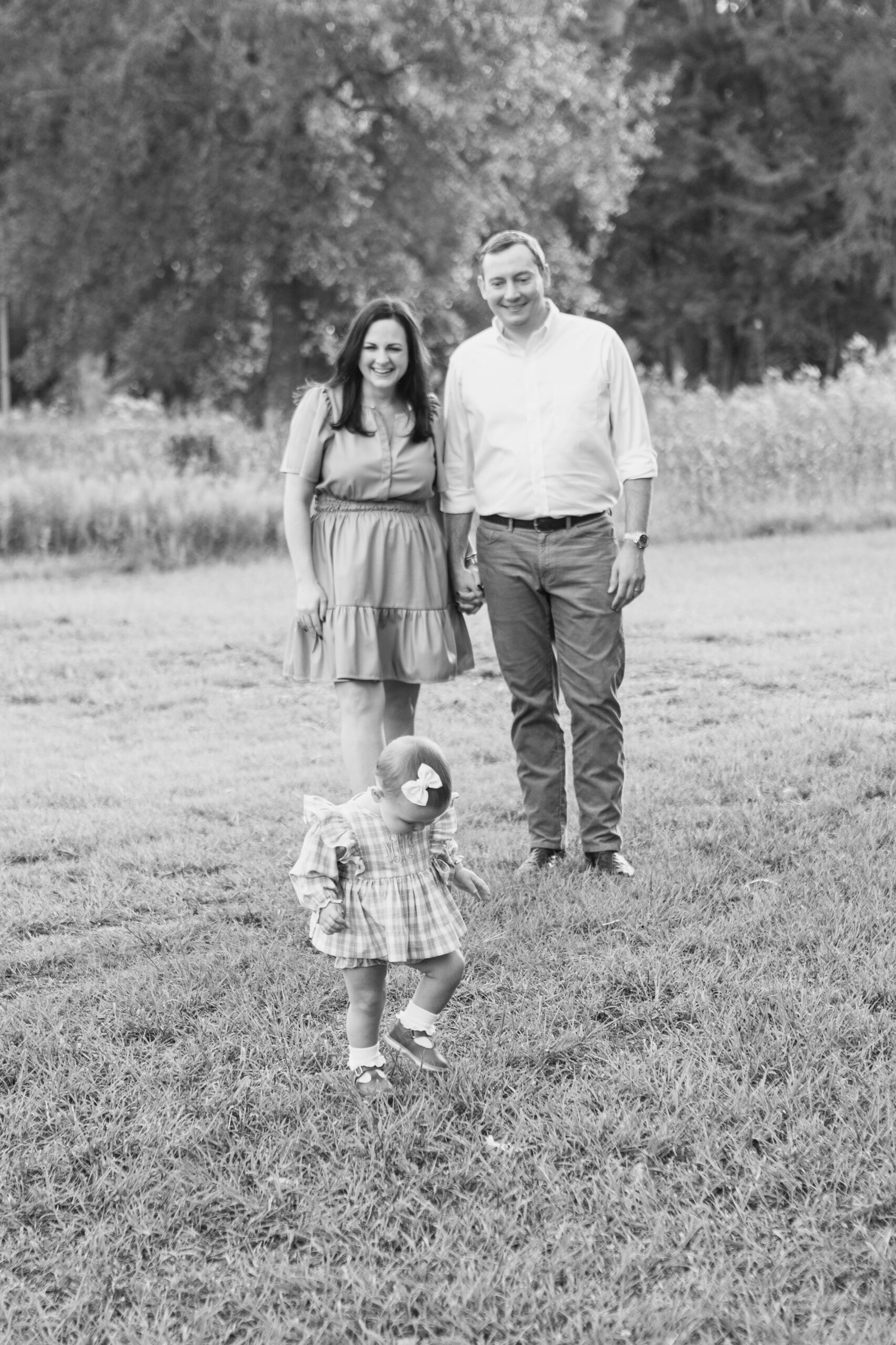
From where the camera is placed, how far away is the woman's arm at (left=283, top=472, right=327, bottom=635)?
4.41 metres

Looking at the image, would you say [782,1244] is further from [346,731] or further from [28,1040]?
[346,731]

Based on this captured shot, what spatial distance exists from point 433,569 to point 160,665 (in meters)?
4.43

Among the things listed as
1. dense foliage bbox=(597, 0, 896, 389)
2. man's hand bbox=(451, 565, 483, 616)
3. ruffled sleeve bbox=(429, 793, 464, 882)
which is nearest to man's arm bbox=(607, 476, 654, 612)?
man's hand bbox=(451, 565, 483, 616)

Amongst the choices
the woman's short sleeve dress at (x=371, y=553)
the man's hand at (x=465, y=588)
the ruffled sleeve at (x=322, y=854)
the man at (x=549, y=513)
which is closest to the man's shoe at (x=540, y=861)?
the man at (x=549, y=513)

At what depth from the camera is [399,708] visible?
4660mm

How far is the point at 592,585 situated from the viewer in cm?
447

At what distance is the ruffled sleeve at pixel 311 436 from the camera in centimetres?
436

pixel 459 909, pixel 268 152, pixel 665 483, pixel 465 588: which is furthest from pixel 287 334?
pixel 459 909

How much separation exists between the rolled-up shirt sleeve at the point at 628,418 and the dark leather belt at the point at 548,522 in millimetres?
192

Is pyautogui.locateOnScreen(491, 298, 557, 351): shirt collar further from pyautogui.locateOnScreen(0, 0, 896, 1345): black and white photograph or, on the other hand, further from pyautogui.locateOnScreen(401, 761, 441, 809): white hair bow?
pyautogui.locateOnScreen(401, 761, 441, 809): white hair bow

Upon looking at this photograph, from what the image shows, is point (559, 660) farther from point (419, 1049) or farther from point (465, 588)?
point (419, 1049)

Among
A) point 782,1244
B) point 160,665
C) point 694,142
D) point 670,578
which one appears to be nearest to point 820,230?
point 694,142

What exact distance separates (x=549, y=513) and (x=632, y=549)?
290mm

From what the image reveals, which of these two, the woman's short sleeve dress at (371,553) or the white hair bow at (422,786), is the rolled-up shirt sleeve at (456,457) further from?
the white hair bow at (422,786)
